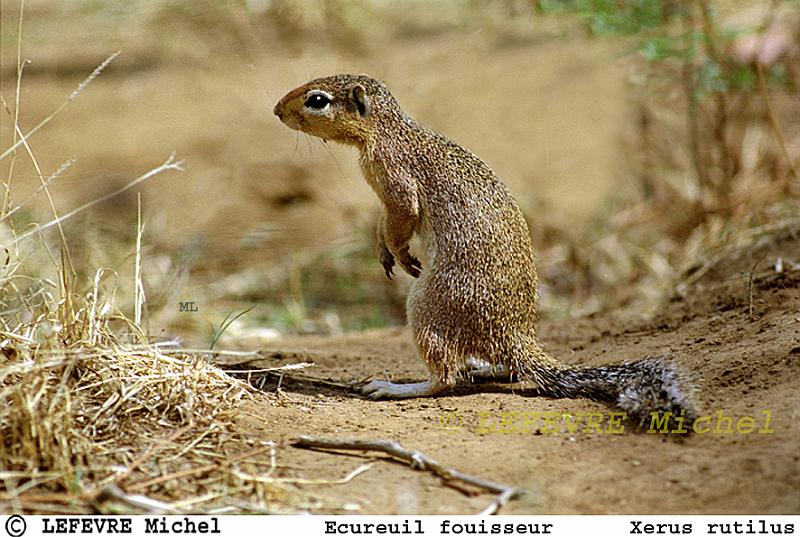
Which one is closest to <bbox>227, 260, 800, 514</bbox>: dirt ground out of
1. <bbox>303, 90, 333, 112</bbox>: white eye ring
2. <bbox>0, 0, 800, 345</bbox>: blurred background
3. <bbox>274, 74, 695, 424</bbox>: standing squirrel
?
<bbox>274, 74, 695, 424</bbox>: standing squirrel

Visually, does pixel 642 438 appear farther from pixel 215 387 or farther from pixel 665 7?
pixel 665 7

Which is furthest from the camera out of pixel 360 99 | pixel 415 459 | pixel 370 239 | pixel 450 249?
pixel 370 239

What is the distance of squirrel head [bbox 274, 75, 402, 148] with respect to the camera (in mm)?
4551

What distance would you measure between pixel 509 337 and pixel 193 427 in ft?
4.85

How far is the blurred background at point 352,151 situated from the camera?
7.22m

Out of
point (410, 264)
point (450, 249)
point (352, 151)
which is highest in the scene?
point (352, 151)

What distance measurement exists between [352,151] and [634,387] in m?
6.42

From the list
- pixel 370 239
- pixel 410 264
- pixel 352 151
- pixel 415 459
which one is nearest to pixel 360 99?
pixel 410 264

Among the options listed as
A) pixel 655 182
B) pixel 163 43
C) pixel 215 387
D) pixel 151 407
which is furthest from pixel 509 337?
pixel 163 43

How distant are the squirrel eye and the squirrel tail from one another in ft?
5.17

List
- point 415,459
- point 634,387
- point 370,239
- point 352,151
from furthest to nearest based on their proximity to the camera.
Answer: point 352,151 < point 370,239 < point 634,387 < point 415,459

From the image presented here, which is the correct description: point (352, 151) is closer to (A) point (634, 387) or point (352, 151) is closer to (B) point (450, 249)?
(B) point (450, 249)

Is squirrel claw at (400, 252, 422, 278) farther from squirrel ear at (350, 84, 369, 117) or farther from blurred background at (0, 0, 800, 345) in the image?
blurred background at (0, 0, 800, 345)

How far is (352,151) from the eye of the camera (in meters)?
9.84
